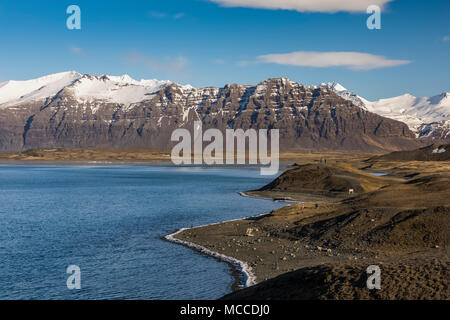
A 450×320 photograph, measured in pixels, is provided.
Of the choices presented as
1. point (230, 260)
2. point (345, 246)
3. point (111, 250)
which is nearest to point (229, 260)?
point (230, 260)

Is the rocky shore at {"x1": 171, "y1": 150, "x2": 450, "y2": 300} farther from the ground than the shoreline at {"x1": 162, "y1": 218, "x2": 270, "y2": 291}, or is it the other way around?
the rocky shore at {"x1": 171, "y1": 150, "x2": 450, "y2": 300}

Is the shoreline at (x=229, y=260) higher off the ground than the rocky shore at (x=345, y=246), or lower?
lower

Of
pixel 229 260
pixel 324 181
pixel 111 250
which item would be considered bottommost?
pixel 111 250

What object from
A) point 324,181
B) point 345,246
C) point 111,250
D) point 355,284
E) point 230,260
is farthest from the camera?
point 324,181

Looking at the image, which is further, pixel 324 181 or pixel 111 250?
pixel 324 181

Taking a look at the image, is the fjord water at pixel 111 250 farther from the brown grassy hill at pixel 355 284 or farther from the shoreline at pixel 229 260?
the brown grassy hill at pixel 355 284

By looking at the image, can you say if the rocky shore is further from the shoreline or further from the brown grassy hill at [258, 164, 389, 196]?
the brown grassy hill at [258, 164, 389, 196]

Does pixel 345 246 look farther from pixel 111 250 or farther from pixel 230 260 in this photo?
pixel 111 250

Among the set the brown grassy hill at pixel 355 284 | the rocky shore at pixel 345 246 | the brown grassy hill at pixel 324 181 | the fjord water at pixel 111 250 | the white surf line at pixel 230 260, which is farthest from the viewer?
the brown grassy hill at pixel 324 181

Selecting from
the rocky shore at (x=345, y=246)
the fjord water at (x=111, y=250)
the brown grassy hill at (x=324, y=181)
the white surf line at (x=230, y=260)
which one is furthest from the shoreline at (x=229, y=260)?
the brown grassy hill at (x=324, y=181)

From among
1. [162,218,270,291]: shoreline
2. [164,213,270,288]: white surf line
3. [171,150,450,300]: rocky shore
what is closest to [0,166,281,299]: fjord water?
[162,218,270,291]: shoreline

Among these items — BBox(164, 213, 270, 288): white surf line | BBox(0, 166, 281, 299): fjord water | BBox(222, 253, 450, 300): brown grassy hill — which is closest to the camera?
BBox(222, 253, 450, 300): brown grassy hill

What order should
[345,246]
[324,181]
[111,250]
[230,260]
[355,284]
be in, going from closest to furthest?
[355,284], [230,260], [345,246], [111,250], [324,181]
